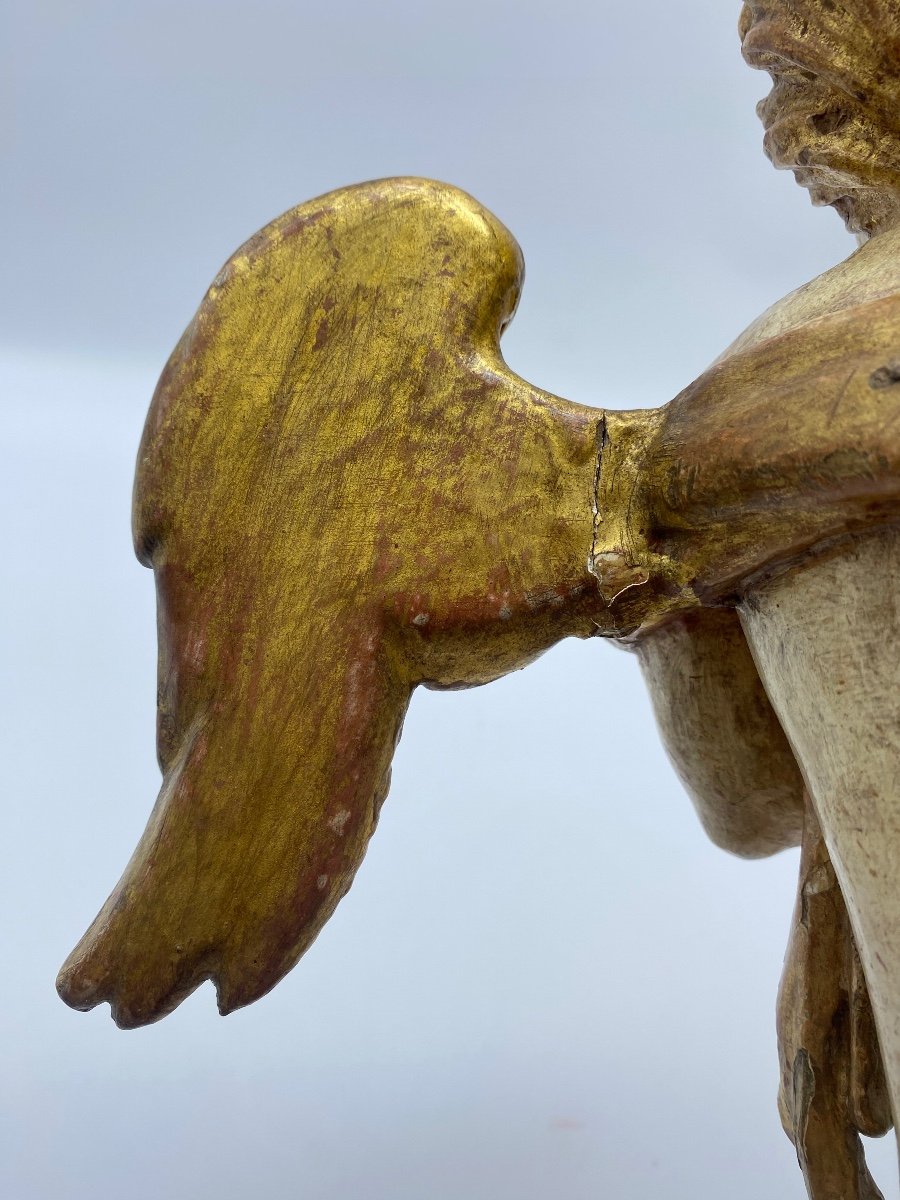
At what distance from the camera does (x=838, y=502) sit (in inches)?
27.2

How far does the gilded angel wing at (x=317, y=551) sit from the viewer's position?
774 mm

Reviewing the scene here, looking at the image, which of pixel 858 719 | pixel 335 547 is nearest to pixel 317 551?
pixel 335 547

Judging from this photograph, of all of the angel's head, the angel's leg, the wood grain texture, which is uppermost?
the angel's head

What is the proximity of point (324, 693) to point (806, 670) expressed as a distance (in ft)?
0.84

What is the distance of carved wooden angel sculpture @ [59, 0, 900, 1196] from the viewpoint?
0.77 metres

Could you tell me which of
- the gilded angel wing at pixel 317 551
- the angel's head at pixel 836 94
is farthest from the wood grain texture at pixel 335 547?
the angel's head at pixel 836 94

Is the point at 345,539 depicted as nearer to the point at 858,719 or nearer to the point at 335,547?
the point at 335,547

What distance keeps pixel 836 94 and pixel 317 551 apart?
0.39 metres

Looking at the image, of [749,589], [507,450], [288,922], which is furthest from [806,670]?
[288,922]

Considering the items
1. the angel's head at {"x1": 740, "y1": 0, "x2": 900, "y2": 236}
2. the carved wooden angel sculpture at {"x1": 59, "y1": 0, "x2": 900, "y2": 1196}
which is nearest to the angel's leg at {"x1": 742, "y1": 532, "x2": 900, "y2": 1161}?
the carved wooden angel sculpture at {"x1": 59, "y1": 0, "x2": 900, "y2": 1196}

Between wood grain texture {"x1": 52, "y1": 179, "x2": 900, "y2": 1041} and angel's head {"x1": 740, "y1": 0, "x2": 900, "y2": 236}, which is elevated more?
angel's head {"x1": 740, "y1": 0, "x2": 900, "y2": 236}

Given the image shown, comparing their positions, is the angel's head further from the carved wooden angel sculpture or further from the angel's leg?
the angel's leg

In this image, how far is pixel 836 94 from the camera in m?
0.80

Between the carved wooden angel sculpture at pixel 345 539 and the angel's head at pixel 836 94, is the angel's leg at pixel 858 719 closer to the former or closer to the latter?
the carved wooden angel sculpture at pixel 345 539
